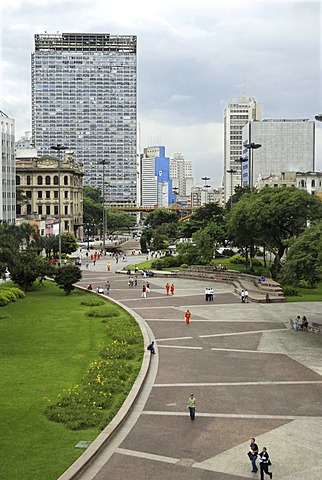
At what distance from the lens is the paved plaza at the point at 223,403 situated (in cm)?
1584

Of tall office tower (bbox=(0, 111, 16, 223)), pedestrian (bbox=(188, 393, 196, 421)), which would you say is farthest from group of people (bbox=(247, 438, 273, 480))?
tall office tower (bbox=(0, 111, 16, 223))

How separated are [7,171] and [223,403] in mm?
66840

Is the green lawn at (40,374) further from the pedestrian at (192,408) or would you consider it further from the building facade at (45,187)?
the building facade at (45,187)

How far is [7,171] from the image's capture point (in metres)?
81.7

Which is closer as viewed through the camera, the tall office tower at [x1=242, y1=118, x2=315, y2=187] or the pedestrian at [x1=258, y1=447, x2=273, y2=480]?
the pedestrian at [x1=258, y1=447, x2=273, y2=480]

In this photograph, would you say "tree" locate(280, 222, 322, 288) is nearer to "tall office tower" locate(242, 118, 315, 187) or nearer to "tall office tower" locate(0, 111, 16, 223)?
"tall office tower" locate(0, 111, 16, 223)

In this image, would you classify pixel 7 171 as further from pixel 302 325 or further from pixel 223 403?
pixel 223 403

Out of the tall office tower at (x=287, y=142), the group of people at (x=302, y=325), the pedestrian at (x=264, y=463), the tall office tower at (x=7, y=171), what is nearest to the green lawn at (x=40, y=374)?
the pedestrian at (x=264, y=463)

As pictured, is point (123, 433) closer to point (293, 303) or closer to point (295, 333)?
point (295, 333)

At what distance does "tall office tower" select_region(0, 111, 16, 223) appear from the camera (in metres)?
79.3

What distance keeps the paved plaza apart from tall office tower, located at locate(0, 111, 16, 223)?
46695 mm

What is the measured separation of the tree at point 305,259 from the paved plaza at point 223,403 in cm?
311

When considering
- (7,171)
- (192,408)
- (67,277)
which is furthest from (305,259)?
(7,171)

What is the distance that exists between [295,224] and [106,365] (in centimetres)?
3071
